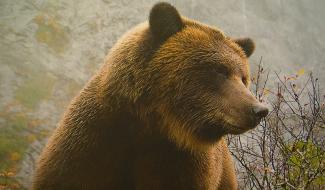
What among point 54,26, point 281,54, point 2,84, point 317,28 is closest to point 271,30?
point 281,54

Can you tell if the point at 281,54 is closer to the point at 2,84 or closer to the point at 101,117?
the point at 2,84

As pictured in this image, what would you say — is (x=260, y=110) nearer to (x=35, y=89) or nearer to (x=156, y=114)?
(x=156, y=114)

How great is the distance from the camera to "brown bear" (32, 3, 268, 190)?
3121 millimetres

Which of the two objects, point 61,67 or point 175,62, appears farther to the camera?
point 61,67

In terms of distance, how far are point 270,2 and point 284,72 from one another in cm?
338

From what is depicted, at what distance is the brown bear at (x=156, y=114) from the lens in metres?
3.12

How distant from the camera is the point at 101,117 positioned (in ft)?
10.6

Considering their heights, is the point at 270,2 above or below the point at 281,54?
above

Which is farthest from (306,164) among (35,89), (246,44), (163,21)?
(35,89)

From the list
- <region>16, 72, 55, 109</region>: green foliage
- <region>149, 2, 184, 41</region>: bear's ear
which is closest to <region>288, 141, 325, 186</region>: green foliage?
<region>149, 2, 184, 41</region>: bear's ear

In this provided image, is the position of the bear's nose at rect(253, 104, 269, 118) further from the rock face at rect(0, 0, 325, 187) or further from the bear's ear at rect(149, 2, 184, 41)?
the rock face at rect(0, 0, 325, 187)

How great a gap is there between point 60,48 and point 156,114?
7070mm

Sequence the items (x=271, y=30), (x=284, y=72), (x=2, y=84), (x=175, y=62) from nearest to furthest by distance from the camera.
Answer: (x=175, y=62)
(x=2, y=84)
(x=284, y=72)
(x=271, y=30)

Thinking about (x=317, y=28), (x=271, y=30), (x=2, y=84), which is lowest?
(x=2, y=84)
